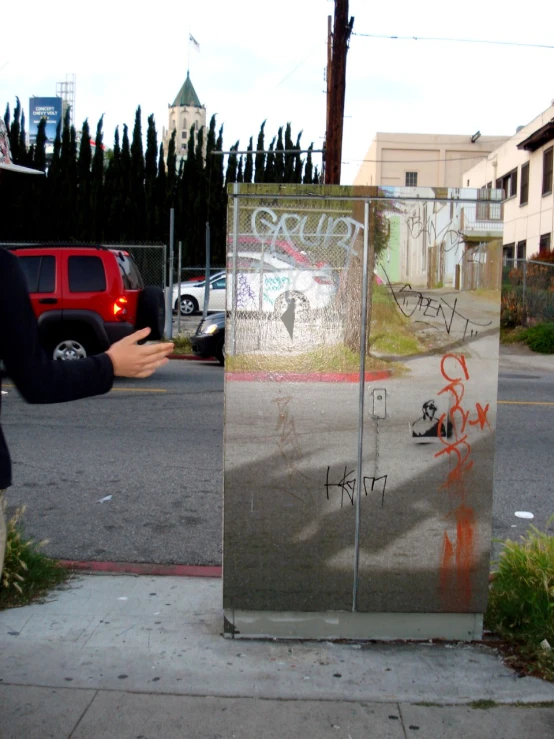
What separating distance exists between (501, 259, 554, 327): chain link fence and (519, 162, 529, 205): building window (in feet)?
27.2

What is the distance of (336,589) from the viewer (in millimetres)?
3578

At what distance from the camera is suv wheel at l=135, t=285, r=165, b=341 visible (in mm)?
11531

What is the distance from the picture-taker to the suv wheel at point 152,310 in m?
11.5

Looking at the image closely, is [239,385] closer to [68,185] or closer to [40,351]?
[40,351]

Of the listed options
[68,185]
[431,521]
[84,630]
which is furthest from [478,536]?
[68,185]

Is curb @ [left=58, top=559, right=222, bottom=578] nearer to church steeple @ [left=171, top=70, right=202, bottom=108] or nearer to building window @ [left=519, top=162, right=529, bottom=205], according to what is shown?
building window @ [left=519, top=162, right=529, bottom=205]

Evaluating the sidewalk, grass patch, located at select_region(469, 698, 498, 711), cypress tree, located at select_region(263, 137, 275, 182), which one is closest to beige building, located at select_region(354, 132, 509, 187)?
cypress tree, located at select_region(263, 137, 275, 182)

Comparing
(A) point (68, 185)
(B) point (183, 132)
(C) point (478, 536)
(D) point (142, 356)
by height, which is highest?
(B) point (183, 132)

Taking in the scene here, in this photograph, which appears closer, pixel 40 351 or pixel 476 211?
pixel 40 351

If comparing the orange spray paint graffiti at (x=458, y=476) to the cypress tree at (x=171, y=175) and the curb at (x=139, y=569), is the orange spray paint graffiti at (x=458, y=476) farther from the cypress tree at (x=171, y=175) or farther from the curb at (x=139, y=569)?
the cypress tree at (x=171, y=175)

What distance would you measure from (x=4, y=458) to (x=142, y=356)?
48cm

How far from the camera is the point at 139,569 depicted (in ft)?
15.0

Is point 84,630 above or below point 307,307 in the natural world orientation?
below

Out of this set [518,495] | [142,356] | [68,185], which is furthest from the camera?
[68,185]
